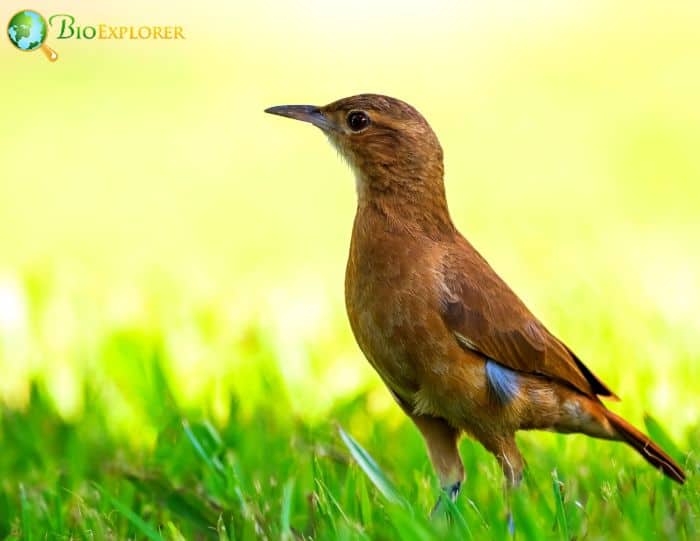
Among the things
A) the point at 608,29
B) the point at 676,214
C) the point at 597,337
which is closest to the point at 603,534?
the point at 597,337

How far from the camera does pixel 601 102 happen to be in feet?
43.6

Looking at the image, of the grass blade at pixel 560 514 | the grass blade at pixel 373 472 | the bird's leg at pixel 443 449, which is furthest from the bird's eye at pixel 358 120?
the grass blade at pixel 560 514

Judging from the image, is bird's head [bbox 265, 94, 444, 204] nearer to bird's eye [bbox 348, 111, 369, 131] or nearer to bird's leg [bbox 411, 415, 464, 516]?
bird's eye [bbox 348, 111, 369, 131]

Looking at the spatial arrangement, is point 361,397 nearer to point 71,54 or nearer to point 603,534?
point 603,534

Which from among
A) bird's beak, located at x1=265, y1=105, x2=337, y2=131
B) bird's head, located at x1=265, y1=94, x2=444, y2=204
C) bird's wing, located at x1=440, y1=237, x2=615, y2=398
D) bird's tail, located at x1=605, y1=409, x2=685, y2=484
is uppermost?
bird's beak, located at x1=265, y1=105, x2=337, y2=131

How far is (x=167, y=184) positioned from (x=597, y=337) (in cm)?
560

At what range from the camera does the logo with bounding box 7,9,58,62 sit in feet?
29.9

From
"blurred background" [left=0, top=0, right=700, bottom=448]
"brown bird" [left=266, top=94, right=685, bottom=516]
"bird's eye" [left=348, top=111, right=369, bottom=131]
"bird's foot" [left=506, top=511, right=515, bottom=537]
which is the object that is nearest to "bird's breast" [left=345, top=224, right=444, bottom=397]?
"brown bird" [left=266, top=94, right=685, bottom=516]

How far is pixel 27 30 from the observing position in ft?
32.4

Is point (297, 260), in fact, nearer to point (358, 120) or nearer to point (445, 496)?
point (358, 120)

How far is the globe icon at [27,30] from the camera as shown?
29.9 feet

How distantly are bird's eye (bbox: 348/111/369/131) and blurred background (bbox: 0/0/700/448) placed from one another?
167 centimetres

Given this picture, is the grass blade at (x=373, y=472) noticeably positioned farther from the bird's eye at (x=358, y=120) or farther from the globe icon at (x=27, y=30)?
the globe icon at (x=27, y=30)

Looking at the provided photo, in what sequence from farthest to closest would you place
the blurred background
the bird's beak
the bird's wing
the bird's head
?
the blurred background → the bird's beak → the bird's head → the bird's wing
